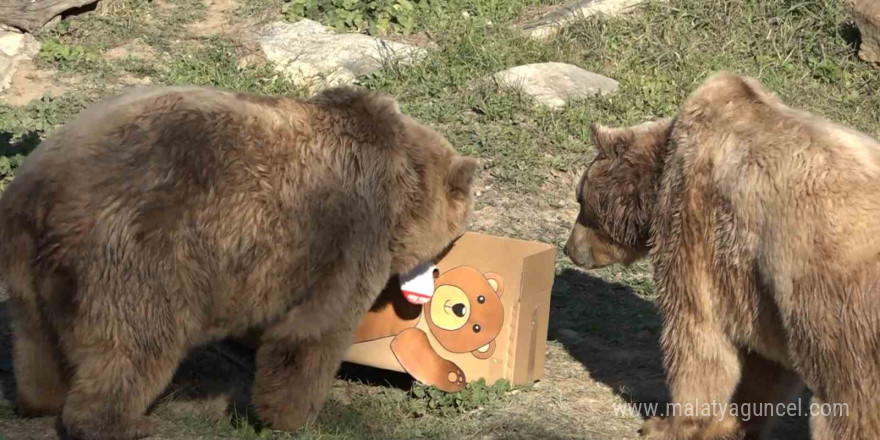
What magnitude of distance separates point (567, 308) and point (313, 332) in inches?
109

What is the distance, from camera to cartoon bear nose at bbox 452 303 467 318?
613 centimetres

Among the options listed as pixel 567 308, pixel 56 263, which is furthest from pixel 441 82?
pixel 56 263

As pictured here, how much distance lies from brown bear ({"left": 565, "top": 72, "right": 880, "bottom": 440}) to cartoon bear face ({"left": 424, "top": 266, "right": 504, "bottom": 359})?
0.74 metres

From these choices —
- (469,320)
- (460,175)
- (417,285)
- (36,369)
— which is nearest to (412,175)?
(460,175)

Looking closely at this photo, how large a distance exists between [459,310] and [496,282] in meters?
0.27

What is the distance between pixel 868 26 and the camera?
10.7 m

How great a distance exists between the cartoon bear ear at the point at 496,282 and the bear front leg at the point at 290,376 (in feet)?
3.43

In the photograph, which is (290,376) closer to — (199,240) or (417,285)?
(199,240)

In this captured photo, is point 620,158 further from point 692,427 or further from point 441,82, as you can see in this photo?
point 441,82

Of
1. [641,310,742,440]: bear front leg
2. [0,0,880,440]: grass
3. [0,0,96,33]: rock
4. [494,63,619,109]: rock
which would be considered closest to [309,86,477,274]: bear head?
[0,0,880,440]: grass

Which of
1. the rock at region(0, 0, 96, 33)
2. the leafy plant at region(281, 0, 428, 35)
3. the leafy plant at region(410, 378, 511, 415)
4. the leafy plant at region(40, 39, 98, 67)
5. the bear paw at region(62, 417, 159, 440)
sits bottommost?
the leafy plant at region(40, 39, 98, 67)

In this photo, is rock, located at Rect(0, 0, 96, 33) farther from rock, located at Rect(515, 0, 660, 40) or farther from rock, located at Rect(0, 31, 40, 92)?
rock, located at Rect(515, 0, 660, 40)

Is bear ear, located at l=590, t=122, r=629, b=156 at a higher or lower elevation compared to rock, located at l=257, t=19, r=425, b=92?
higher

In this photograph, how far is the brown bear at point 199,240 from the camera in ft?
15.4
